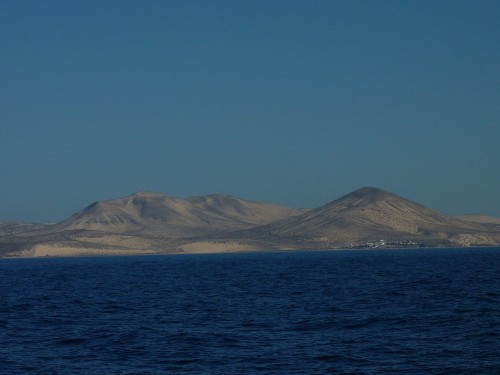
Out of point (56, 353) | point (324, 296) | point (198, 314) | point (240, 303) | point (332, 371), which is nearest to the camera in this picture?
point (332, 371)

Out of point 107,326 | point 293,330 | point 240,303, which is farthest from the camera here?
point 240,303

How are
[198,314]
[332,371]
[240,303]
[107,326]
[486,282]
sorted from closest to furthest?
[332,371], [107,326], [198,314], [240,303], [486,282]

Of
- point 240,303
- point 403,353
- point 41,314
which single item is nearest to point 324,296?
point 240,303

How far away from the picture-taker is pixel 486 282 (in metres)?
77.6

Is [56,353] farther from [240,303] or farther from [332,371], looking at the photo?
[240,303]

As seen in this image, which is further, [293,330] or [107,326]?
[107,326]

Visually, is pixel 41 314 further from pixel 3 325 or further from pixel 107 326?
pixel 107 326

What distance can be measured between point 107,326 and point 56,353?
29.3 ft

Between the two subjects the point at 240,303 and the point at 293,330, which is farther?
the point at 240,303

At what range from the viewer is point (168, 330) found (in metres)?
44.4

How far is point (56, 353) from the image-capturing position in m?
37.6

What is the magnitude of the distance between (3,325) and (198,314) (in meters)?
10.9

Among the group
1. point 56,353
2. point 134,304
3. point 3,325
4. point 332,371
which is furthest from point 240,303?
point 332,371

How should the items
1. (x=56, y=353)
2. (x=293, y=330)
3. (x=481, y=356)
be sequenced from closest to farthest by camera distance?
(x=481, y=356)
(x=56, y=353)
(x=293, y=330)
